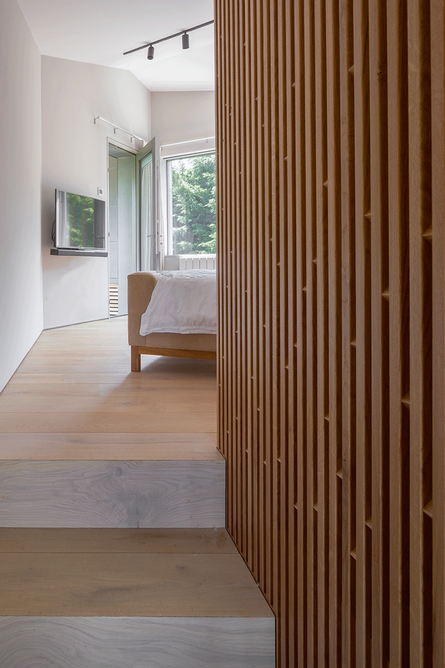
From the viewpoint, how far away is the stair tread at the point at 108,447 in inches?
65.2

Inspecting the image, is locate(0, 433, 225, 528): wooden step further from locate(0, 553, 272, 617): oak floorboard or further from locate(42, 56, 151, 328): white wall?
locate(42, 56, 151, 328): white wall

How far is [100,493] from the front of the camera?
163 cm

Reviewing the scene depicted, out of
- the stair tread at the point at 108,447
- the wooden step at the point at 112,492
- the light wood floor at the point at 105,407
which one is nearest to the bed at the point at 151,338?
the light wood floor at the point at 105,407

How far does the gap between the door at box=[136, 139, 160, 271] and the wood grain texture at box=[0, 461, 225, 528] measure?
4.63 metres

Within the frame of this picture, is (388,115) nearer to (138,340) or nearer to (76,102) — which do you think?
(138,340)

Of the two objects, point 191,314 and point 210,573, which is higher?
point 191,314

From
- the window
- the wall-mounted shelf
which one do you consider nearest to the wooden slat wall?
the wall-mounted shelf

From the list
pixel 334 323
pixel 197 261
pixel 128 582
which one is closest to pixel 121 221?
pixel 197 261

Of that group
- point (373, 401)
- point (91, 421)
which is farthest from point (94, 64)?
point (373, 401)

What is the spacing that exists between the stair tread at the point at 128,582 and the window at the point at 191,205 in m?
5.68

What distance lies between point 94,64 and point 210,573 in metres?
5.97

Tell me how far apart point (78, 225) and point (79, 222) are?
0.15ft

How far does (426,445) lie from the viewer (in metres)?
0.61

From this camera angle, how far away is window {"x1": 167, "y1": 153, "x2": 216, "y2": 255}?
689 cm
